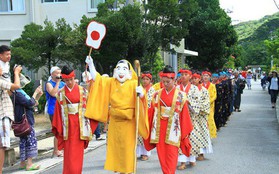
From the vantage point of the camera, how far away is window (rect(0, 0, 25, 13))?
17.5m

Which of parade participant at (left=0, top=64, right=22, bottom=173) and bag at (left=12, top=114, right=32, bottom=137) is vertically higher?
parade participant at (left=0, top=64, right=22, bottom=173)

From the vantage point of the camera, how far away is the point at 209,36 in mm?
27562

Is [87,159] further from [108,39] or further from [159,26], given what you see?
[159,26]

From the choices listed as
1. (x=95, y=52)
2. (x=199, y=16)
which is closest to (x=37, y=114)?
(x=95, y=52)

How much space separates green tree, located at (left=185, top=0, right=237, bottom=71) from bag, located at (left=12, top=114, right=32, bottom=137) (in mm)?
22314

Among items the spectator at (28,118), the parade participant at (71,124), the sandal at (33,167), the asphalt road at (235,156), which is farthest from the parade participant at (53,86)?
the parade participant at (71,124)

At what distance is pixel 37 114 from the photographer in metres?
13.8

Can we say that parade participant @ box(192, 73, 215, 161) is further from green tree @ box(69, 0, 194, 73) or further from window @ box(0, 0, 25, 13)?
window @ box(0, 0, 25, 13)

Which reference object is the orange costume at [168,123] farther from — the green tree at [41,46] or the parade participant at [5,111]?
the green tree at [41,46]

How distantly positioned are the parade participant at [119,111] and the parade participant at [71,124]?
16 cm

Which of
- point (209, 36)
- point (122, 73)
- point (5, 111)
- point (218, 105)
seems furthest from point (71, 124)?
point (209, 36)

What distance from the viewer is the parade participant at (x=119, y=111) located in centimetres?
544

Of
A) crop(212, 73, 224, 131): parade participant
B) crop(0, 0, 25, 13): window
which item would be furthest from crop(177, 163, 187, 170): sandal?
crop(0, 0, 25, 13): window

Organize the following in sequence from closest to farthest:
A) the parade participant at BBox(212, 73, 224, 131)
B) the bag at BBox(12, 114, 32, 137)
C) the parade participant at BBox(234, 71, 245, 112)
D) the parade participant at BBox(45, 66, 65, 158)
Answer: the bag at BBox(12, 114, 32, 137) < the parade participant at BBox(45, 66, 65, 158) < the parade participant at BBox(212, 73, 224, 131) < the parade participant at BBox(234, 71, 245, 112)
